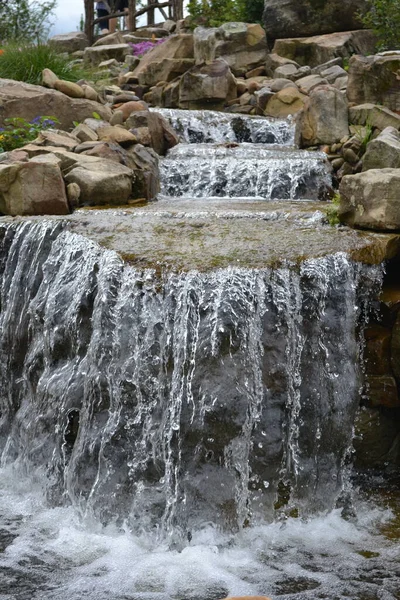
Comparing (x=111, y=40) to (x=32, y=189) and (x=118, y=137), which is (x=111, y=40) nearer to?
(x=118, y=137)

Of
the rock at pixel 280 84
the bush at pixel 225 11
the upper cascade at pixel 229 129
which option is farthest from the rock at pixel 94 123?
the bush at pixel 225 11

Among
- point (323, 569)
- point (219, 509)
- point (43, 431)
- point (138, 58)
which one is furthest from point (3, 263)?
point (138, 58)

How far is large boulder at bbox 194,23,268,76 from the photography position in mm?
13445

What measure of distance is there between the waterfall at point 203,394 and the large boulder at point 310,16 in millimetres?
10674

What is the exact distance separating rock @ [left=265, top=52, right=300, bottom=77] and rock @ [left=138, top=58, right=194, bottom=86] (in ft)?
4.43

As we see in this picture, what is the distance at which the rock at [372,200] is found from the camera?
5.23 m

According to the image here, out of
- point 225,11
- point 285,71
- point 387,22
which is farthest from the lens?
point 225,11

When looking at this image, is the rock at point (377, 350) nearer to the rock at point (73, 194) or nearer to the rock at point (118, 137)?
the rock at point (73, 194)

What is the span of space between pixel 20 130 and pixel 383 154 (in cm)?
372

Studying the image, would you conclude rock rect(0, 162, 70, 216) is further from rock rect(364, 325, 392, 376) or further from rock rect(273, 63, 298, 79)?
rock rect(273, 63, 298, 79)

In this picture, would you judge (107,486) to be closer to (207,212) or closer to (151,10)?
(207,212)

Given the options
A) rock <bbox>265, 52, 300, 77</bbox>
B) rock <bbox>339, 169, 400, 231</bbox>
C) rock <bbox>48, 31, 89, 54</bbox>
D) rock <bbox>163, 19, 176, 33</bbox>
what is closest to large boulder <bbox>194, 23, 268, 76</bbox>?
rock <bbox>265, 52, 300, 77</bbox>

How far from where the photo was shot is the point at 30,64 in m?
10.5

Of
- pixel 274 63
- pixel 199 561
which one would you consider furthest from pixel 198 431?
pixel 274 63
